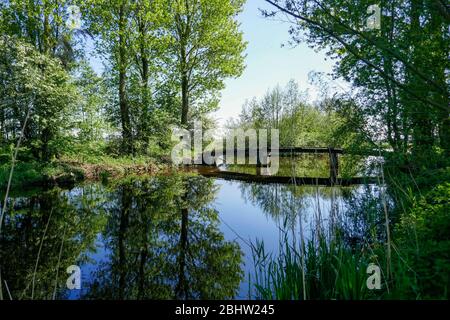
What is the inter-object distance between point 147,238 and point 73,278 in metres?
1.62

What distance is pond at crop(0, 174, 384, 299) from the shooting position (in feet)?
11.9

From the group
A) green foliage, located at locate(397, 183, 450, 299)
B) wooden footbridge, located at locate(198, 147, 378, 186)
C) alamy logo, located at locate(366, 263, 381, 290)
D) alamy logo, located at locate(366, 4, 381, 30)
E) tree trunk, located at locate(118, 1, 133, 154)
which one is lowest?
alamy logo, located at locate(366, 263, 381, 290)

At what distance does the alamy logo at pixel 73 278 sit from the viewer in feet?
12.0

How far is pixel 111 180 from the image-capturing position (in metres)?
11.7

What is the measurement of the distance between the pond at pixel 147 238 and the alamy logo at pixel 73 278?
0.22 ft

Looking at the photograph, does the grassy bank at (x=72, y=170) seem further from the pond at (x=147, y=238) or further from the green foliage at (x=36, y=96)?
the pond at (x=147, y=238)

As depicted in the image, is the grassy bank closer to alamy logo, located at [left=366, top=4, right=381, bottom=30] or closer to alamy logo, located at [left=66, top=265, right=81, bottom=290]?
alamy logo, located at [left=66, top=265, right=81, bottom=290]

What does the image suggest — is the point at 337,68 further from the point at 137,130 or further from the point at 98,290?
the point at 137,130

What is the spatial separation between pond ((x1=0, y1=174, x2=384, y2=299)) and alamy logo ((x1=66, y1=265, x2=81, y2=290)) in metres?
0.07

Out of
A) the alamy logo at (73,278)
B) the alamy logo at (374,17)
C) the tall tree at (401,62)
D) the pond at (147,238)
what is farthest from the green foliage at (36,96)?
the alamy logo at (374,17)

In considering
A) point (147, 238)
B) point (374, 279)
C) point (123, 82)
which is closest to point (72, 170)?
point (123, 82)

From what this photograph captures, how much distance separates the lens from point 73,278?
3842 mm

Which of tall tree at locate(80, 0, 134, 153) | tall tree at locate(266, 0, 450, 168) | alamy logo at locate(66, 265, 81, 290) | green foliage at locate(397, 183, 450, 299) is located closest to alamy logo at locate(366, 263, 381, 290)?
green foliage at locate(397, 183, 450, 299)
